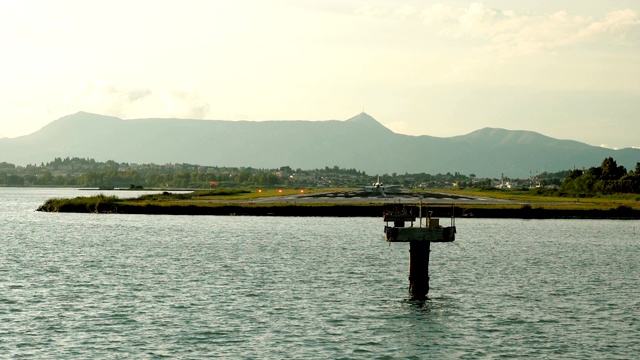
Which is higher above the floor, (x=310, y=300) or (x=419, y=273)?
(x=419, y=273)

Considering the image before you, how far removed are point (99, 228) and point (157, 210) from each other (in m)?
36.1

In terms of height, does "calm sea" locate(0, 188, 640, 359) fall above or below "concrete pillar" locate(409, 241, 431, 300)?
below

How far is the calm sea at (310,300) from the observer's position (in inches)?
1678

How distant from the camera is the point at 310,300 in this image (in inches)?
2175

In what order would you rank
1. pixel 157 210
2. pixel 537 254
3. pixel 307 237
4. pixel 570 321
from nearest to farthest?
pixel 570 321
pixel 537 254
pixel 307 237
pixel 157 210

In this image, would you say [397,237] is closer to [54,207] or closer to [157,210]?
[157,210]

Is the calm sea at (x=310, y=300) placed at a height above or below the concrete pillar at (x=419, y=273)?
below

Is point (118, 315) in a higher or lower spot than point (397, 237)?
lower

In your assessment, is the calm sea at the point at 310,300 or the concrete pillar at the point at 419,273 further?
the concrete pillar at the point at 419,273

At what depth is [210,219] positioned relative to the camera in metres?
154

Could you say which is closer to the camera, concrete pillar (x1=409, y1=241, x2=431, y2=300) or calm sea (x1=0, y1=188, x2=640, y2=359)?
calm sea (x1=0, y1=188, x2=640, y2=359)

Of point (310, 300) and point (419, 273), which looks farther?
point (419, 273)

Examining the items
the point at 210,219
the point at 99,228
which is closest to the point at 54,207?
the point at 210,219

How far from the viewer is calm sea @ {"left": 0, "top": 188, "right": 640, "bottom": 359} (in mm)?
42625
